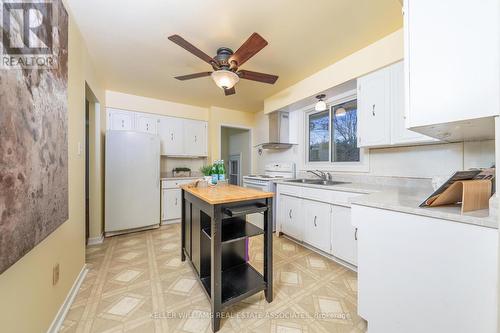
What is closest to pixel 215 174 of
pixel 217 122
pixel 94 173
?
pixel 94 173

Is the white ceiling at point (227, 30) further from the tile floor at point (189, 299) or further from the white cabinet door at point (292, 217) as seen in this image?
the tile floor at point (189, 299)

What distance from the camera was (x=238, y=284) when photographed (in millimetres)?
1507

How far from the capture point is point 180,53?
2.16 meters

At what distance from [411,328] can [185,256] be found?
199 cm

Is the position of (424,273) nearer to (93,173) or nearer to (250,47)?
(250,47)

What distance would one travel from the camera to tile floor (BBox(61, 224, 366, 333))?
4.29ft

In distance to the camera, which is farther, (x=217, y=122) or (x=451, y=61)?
(x=217, y=122)

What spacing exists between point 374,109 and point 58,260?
306 centimetres

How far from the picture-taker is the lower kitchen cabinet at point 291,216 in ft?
8.42

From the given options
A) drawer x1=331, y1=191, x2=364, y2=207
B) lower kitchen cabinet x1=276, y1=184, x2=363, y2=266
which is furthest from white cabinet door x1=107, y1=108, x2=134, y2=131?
drawer x1=331, y1=191, x2=364, y2=207

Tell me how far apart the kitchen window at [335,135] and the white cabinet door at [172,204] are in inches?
99.3

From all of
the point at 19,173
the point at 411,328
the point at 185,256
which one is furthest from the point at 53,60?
the point at 411,328

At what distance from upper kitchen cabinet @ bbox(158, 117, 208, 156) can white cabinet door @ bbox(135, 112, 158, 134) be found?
0.10m

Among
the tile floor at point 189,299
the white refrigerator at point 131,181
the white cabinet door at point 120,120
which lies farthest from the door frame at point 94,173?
the white cabinet door at point 120,120
